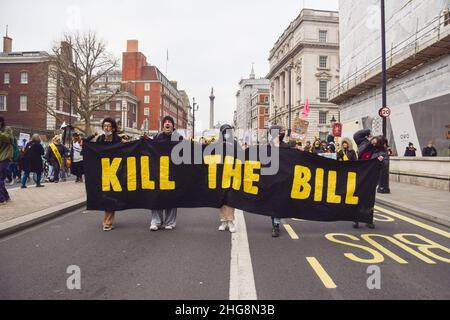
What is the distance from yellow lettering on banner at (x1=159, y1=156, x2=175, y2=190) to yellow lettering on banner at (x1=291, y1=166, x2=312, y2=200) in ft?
7.43

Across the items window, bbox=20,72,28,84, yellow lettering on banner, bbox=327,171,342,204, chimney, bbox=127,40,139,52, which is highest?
chimney, bbox=127,40,139,52

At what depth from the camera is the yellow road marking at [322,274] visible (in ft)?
13.1

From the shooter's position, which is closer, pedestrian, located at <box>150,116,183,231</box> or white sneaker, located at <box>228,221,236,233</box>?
white sneaker, located at <box>228,221,236,233</box>

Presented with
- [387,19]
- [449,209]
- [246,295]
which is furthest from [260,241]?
[387,19]

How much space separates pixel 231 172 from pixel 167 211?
4.76 feet

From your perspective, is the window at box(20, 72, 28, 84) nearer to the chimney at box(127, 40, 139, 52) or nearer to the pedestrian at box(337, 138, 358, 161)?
the chimney at box(127, 40, 139, 52)

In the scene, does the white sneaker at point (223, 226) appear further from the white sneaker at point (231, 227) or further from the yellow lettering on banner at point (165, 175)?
the yellow lettering on banner at point (165, 175)

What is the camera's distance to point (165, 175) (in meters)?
7.05

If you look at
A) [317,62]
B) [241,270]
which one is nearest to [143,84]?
[317,62]

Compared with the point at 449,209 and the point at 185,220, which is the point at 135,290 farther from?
the point at 449,209

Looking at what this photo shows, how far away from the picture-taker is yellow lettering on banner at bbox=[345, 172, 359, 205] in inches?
271

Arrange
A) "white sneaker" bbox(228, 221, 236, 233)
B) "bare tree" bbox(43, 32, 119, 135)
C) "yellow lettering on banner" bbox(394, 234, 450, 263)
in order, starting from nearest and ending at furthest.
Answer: "yellow lettering on banner" bbox(394, 234, 450, 263)
"white sneaker" bbox(228, 221, 236, 233)
"bare tree" bbox(43, 32, 119, 135)

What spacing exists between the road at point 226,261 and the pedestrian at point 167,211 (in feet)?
0.63

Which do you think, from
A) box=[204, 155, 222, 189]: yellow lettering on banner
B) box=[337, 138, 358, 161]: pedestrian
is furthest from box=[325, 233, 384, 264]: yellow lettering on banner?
box=[337, 138, 358, 161]: pedestrian
